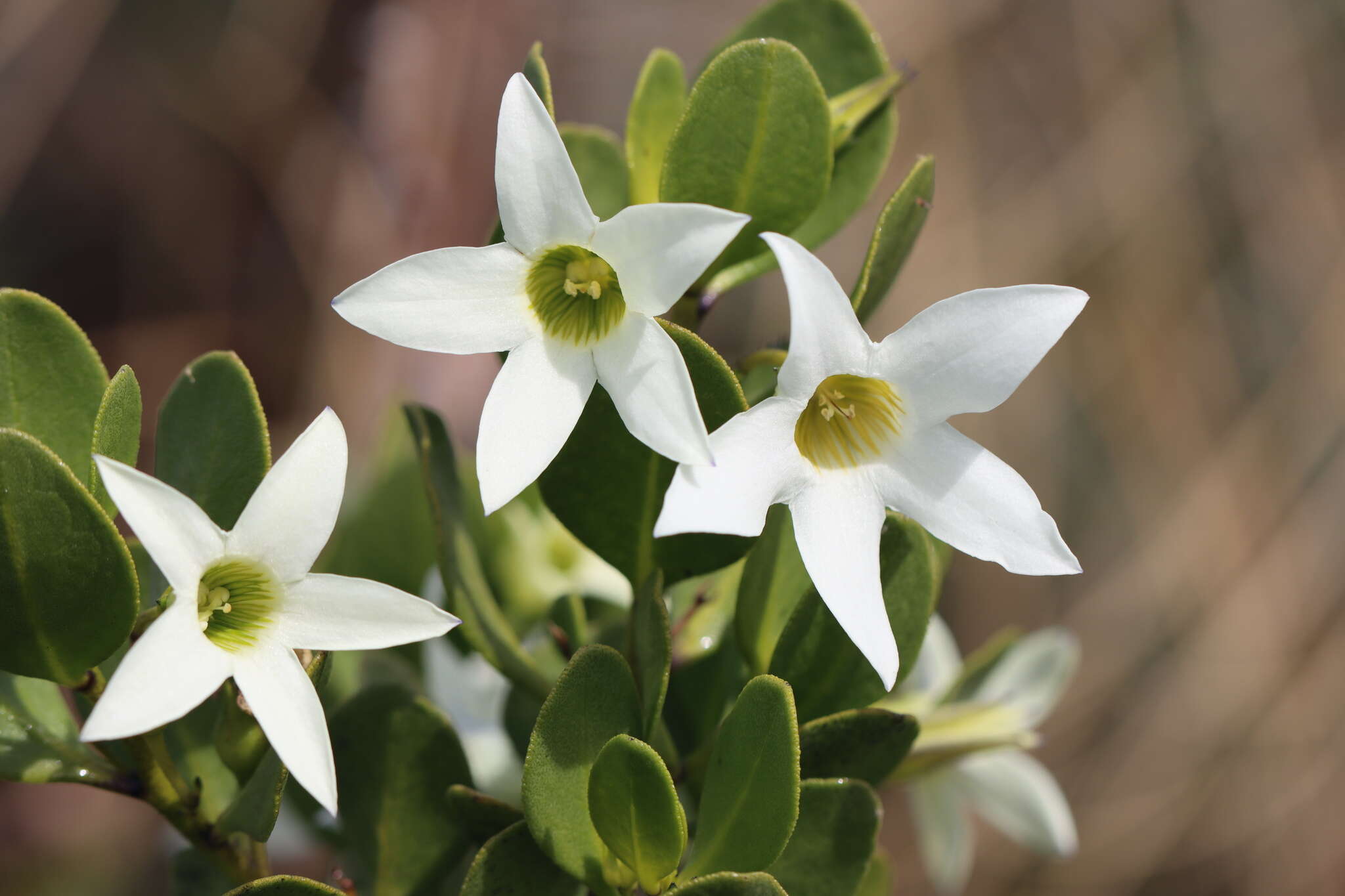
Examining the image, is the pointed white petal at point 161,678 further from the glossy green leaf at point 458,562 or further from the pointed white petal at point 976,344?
the pointed white petal at point 976,344

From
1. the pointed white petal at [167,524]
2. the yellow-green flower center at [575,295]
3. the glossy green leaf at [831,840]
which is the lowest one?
the glossy green leaf at [831,840]

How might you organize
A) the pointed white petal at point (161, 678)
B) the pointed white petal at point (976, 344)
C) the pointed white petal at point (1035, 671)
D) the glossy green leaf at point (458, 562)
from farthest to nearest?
the pointed white petal at point (1035, 671)
the glossy green leaf at point (458, 562)
the pointed white petal at point (976, 344)
the pointed white petal at point (161, 678)

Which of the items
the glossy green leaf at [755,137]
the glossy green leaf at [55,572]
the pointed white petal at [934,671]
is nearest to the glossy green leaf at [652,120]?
the glossy green leaf at [755,137]

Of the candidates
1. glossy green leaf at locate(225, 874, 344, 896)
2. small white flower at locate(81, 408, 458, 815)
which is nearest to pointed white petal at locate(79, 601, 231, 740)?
small white flower at locate(81, 408, 458, 815)

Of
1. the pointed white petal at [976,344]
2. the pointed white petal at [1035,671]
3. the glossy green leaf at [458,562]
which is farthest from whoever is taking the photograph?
the pointed white petal at [1035,671]

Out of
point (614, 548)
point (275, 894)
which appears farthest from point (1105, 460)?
point (275, 894)

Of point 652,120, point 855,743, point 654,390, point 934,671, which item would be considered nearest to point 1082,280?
point 934,671
